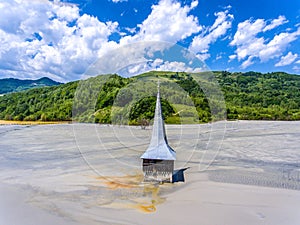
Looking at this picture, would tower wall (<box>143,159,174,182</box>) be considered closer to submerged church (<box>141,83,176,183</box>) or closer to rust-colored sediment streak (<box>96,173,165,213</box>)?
submerged church (<box>141,83,176,183</box>)

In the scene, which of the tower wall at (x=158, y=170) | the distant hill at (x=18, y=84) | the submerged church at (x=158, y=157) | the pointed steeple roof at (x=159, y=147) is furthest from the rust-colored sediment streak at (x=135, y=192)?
the distant hill at (x=18, y=84)

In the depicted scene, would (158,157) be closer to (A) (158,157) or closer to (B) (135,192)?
(A) (158,157)

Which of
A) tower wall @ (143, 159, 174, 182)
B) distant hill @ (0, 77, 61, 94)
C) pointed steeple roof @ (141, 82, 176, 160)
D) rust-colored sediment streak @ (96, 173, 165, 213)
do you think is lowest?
rust-colored sediment streak @ (96, 173, 165, 213)

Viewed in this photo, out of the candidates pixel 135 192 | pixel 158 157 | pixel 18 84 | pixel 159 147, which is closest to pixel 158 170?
pixel 158 157

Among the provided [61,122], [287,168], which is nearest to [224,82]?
[61,122]

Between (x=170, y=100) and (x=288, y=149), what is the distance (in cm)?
1118

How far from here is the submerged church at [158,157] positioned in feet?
34.6

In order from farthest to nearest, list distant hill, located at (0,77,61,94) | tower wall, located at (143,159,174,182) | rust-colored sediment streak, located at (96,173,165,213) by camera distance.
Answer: distant hill, located at (0,77,61,94)
tower wall, located at (143,159,174,182)
rust-colored sediment streak, located at (96,173,165,213)

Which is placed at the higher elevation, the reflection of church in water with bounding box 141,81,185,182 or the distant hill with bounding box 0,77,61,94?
the distant hill with bounding box 0,77,61,94

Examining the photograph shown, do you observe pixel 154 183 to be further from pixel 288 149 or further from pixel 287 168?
pixel 288 149

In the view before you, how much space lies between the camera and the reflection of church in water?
1054 cm

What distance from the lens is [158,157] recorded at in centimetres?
1047

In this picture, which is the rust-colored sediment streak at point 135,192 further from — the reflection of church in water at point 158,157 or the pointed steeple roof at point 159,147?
the pointed steeple roof at point 159,147

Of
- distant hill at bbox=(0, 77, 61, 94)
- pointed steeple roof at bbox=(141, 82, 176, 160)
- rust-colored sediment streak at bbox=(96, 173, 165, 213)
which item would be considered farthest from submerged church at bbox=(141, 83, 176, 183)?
distant hill at bbox=(0, 77, 61, 94)
